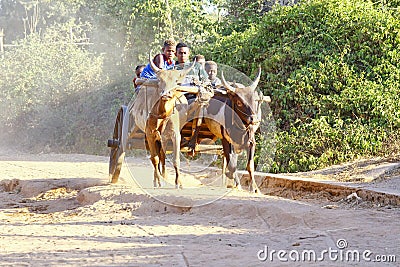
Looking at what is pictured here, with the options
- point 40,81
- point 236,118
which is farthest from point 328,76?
point 40,81

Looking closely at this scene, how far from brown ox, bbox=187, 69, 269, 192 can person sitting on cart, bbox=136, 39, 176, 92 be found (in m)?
0.85

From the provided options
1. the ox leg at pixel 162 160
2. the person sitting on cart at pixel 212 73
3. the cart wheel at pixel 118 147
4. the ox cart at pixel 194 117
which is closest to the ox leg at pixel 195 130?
the ox cart at pixel 194 117

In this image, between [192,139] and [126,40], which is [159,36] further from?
[192,139]

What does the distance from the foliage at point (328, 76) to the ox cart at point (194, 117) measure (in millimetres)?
3564

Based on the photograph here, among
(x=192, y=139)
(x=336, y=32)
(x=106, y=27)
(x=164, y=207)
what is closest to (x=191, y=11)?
(x=106, y=27)

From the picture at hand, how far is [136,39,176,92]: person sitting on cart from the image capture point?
8.48m

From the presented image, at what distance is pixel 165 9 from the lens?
1938cm

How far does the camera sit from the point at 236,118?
8.28 metres

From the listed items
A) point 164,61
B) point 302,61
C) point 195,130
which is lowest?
point 195,130

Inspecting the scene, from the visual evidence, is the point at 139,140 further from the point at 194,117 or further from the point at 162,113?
the point at 162,113

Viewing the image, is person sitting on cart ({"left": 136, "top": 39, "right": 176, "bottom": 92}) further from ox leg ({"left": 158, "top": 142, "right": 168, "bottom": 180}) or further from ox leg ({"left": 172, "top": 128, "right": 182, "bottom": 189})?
ox leg ({"left": 158, "top": 142, "right": 168, "bottom": 180})

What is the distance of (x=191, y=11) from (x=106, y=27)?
430cm

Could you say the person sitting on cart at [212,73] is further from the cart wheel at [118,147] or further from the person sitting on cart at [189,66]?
the cart wheel at [118,147]

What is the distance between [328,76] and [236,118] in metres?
4.97
